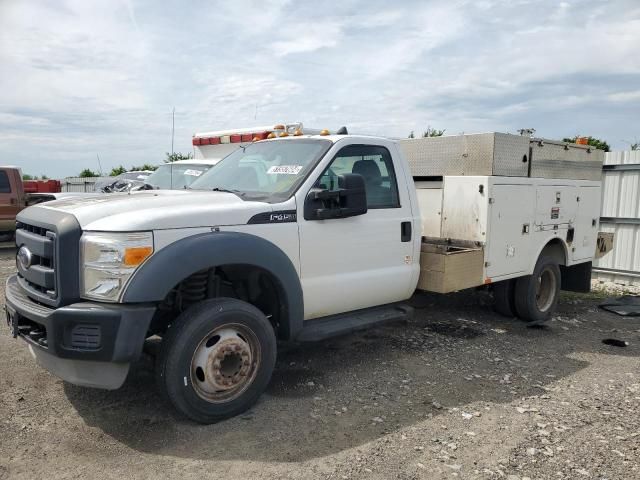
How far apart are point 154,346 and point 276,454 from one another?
49.5 inches

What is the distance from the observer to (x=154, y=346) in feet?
13.1

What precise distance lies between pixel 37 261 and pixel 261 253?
150 centimetres

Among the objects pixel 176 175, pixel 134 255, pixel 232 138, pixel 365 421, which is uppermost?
pixel 232 138

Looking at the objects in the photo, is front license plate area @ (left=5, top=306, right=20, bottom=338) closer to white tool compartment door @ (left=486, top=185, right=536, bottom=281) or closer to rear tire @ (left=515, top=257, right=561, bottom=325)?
white tool compartment door @ (left=486, top=185, right=536, bottom=281)

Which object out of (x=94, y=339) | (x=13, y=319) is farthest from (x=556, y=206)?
(x=13, y=319)

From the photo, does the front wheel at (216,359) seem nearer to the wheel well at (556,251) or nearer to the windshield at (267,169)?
the windshield at (267,169)

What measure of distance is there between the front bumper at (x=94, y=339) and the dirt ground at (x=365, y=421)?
47cm

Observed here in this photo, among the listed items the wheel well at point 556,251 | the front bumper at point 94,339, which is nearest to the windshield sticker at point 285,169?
the front bumper at point 94,339

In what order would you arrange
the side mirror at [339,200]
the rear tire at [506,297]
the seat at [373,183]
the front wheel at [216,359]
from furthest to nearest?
the rear tire at [506,297] → the seat at [373,183] → the side mirror at [339,200] → the front wheel at [216,359]

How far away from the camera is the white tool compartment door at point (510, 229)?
18.4ft

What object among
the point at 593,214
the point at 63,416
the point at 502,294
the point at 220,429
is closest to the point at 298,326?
the point at 220,429

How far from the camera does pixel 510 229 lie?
582cm

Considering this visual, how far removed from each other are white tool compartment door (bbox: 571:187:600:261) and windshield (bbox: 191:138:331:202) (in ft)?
13.1

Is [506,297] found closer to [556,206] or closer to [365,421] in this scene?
[556,206]
